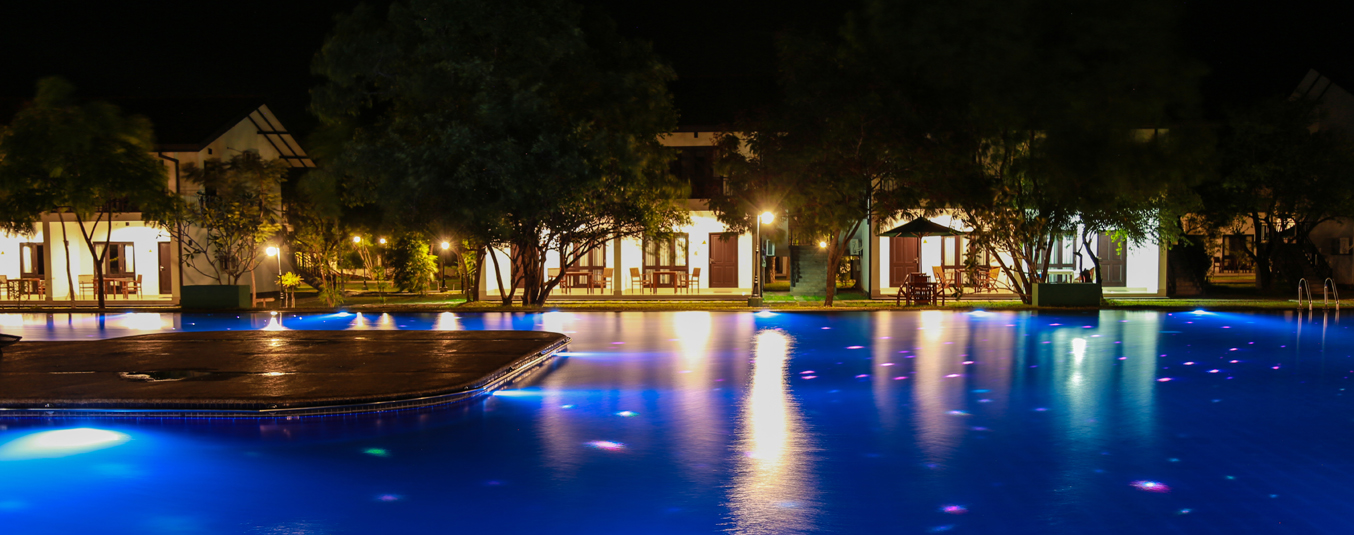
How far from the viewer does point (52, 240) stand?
24297mm

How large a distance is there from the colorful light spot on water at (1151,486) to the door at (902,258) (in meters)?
19.3

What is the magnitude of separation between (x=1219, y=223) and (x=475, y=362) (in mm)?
20474

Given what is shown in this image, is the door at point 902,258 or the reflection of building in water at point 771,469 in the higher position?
the door at point 902,258

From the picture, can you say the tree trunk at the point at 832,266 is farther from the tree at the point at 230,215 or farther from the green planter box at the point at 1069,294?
the tree at the point at 230,215

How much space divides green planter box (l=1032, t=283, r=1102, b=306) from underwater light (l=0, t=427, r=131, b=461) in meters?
16.6

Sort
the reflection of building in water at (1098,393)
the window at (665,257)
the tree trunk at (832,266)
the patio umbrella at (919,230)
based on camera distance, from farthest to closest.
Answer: the window at (665,257)
the patio umbrella at (919,230)
the tree trunk at (832,266)
the reflection of building in water at (1098,393)

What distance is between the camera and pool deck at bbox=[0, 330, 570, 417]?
734cm

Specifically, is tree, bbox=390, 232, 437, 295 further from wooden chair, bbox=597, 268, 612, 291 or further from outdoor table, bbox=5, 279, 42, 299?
outdoor table, bbox=5, 279, 42, 299

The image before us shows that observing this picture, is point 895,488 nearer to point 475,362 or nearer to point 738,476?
point 738,476

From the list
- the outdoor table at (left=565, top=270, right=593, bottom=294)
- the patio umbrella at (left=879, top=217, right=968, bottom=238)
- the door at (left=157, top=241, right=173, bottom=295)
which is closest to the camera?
the patio umbrella at (left=879, top=217, right=968, bottom=238)

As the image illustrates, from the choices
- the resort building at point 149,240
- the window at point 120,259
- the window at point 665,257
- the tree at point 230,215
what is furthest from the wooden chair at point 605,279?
the window at point 120,259

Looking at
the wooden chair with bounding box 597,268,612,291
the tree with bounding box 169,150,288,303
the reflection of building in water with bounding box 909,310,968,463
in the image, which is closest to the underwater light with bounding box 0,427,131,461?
the reflection of building in water with bounding box 909,310,968,463

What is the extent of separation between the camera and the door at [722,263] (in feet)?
81.8

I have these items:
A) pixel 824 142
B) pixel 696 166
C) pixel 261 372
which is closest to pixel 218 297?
pixel 261 372
